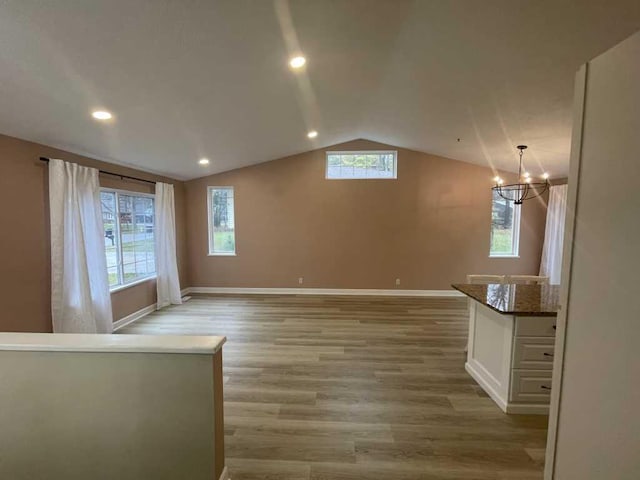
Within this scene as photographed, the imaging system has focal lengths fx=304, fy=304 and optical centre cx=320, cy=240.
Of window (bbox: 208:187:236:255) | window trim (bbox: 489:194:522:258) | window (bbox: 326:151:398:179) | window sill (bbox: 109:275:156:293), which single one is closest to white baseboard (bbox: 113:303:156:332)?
window sill (bbox: 109:275:156:293)

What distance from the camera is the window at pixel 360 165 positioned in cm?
606

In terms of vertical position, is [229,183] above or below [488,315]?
above

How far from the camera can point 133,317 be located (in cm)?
460

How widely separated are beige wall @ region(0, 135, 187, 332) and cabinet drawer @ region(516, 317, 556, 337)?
14.4ft

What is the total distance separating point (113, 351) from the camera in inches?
56.2

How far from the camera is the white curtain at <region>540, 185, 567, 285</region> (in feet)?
17.6

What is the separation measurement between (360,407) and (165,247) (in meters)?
4.26

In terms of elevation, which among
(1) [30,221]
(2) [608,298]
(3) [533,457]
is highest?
(1) [30,221]

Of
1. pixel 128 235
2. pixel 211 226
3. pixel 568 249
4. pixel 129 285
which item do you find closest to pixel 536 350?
pixel 568 249

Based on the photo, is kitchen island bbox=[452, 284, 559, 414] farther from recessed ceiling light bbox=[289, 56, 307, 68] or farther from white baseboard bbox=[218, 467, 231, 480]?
recessed ceiling light bbox=[289, 56, 307, 68]

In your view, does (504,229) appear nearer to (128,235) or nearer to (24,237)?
(128,235)

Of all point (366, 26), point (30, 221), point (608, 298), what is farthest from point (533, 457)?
point (30, 221)

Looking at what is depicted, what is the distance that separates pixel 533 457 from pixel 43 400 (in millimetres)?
2815

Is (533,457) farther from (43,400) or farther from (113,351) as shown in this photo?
(43,400)
